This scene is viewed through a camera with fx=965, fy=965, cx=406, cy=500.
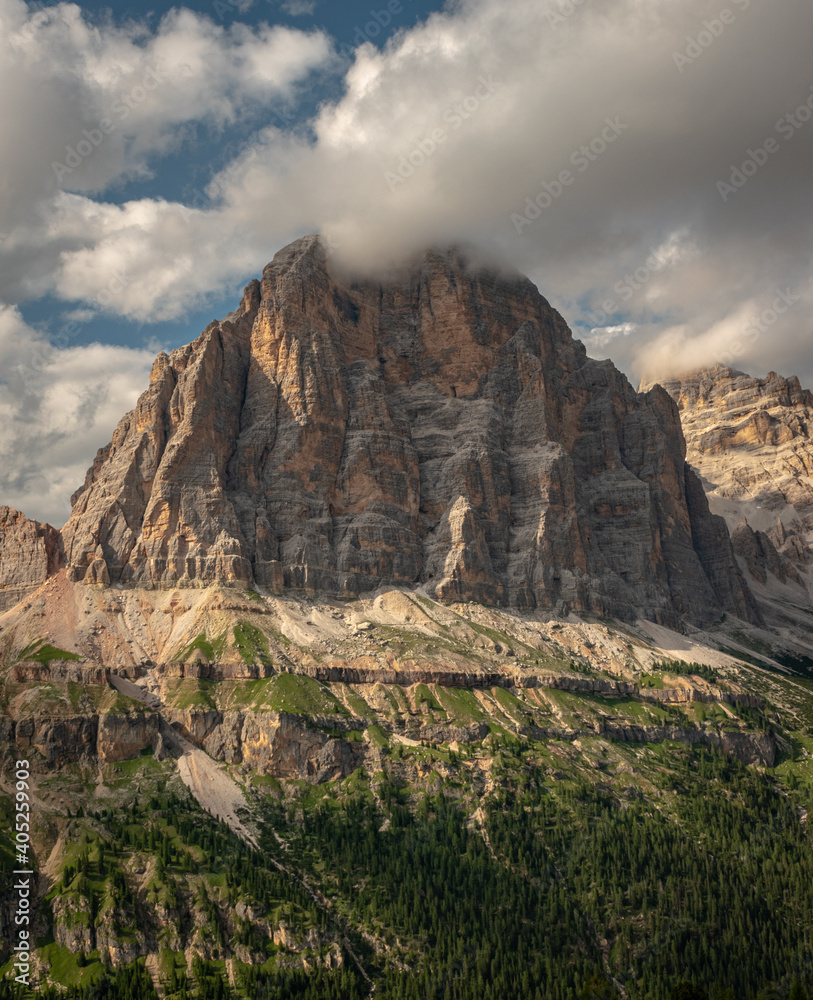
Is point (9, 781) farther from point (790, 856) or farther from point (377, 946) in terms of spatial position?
point (790, 856)

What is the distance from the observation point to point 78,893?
168250mm

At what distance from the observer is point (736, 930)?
570 ft

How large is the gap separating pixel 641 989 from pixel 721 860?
43412mm

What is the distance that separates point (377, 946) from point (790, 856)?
294 ft

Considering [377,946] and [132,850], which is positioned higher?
[132,850]

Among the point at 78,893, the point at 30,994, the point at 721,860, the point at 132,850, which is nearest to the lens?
the point at 30,994

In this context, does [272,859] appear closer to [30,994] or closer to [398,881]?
[398,881]

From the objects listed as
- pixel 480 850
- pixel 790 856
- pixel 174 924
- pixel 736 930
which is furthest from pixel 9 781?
pixel 790 856

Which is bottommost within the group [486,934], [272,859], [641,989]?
[641,989]

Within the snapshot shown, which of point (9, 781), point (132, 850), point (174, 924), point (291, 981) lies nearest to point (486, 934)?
point (291, 981)

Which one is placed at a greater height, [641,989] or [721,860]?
[721,860]

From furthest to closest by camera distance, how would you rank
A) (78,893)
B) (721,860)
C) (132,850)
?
(721,860) < (132,850) < (78,893)

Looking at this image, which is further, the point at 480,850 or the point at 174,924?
the point at 480,850

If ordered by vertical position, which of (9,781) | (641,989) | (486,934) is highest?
(9,781)
